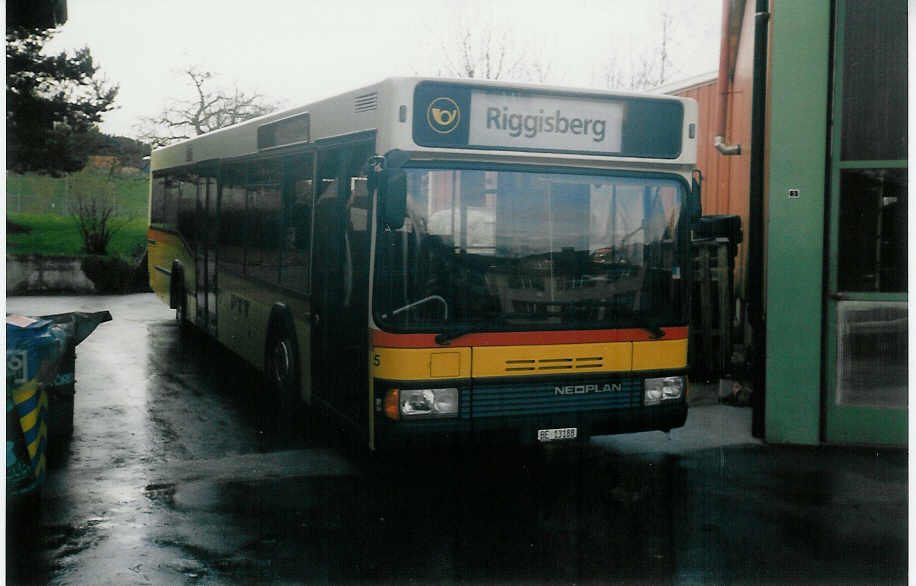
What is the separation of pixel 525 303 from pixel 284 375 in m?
2.86

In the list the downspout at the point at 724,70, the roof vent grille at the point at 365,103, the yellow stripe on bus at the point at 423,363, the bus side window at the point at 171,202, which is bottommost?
the yellow stripe on bus at the point at 423,363

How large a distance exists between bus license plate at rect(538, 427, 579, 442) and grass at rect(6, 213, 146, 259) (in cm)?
1076

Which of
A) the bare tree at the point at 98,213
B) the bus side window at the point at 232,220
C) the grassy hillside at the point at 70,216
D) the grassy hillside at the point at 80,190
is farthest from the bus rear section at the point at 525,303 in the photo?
the bare tree at the point at 98,213

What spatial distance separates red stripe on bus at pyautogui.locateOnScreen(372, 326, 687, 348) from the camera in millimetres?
6027

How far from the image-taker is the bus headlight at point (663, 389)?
6652 millimetres

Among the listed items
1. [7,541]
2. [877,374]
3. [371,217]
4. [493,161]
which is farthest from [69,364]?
[877,374]

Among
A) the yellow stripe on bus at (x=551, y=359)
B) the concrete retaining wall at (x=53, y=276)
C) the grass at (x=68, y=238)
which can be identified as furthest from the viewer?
the concrete retaining wall at (x=53, y=276)

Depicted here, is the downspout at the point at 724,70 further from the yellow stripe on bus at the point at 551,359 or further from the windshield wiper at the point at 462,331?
the windshield wiper at the point at 462,331

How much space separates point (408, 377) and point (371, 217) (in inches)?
40.1

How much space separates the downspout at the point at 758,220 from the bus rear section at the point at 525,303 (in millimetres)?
1855

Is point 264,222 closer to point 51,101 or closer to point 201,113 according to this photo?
point 51,101

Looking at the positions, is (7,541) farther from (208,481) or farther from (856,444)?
(856,444)

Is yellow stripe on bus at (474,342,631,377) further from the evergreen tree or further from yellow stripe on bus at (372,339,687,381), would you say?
the evergreen tree

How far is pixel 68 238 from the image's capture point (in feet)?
66.4
